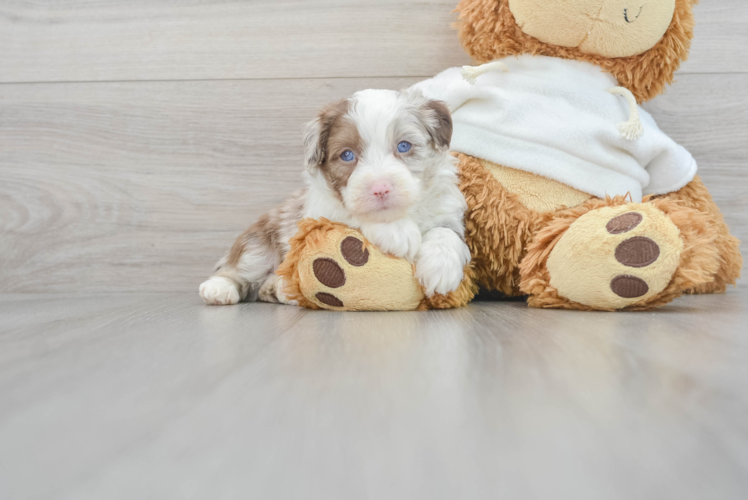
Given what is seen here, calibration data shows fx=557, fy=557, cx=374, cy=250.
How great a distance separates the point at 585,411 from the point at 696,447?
0.09 metres

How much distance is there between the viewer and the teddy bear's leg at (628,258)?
1045mm

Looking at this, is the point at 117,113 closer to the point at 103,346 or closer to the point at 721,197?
the point at 103,346

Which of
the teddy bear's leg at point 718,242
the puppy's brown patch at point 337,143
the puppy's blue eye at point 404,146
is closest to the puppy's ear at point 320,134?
the puppy's brown patch at point 337,143

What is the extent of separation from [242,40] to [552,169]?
1.06 metres

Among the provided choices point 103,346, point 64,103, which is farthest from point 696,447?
point 64,103

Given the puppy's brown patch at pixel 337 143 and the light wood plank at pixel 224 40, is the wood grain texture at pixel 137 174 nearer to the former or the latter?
the light wood plank at pixel 224 40

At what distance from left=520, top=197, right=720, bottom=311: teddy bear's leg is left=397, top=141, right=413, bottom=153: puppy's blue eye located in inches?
14.9

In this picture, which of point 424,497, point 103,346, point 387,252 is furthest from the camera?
point 387,252

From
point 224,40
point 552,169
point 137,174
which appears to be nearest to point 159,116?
point 137,174

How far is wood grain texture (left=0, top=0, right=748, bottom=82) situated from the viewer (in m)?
1.70

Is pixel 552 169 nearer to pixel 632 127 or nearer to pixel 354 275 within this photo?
pixel 632 127

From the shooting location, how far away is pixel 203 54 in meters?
1.76

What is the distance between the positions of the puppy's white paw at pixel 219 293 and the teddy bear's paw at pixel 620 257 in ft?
2.65

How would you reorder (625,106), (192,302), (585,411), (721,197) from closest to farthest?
(585,411)
(625,106)
(192,302)
(721,197)
